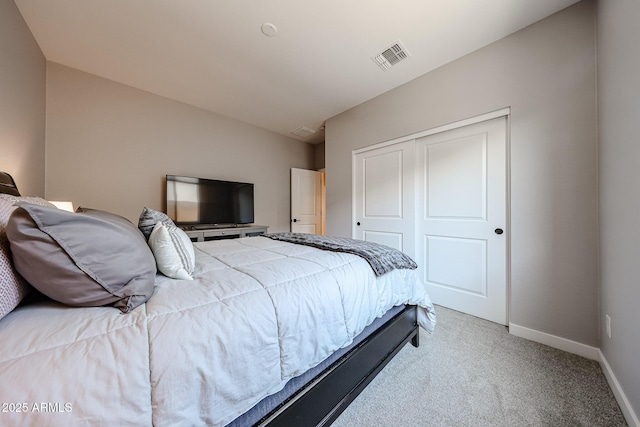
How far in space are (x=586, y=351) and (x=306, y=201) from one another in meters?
3.93

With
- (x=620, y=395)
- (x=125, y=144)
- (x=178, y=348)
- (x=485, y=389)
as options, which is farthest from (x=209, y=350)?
(x=125, y=144)

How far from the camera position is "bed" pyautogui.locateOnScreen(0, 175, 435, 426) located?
503 millimetres

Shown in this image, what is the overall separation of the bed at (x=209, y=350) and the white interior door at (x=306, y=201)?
3.13m

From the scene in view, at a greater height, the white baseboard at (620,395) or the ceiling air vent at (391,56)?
the ceiling air vent at (391,56)

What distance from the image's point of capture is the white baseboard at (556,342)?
157 cm

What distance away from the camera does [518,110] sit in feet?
6.18

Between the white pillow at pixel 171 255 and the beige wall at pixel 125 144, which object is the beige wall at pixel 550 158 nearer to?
the white pillow at pixel 171 255

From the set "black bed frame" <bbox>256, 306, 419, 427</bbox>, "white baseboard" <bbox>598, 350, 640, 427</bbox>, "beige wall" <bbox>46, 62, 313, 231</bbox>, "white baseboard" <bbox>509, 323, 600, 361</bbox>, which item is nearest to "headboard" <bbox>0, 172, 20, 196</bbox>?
"beige wall" <bbox>46, 62, 313, 231</bbox>

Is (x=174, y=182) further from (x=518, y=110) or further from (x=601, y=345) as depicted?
(x=601, y=345)

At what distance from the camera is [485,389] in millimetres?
1312

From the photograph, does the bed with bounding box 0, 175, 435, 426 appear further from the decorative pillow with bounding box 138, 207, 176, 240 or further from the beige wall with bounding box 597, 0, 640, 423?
the beige wall with bounding box 597, 0, 640, 423

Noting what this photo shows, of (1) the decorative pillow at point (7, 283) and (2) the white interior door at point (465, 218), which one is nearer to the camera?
(1) the decorative pillow at point (7, 283)

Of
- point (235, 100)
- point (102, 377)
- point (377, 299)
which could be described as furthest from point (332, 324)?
point (235, 100)

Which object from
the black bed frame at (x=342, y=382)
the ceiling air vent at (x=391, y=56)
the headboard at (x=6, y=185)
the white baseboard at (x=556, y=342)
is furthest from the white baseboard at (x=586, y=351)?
the headboard at (x=6, y=185)
